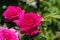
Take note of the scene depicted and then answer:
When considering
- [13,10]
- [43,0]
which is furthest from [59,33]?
[13,10]

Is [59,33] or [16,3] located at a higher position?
[16,3]

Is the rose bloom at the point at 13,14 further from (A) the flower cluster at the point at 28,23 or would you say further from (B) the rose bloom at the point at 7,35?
(B) the rose bloom at the point at 7,35

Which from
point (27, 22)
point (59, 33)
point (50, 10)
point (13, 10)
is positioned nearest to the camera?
point (27, 22)

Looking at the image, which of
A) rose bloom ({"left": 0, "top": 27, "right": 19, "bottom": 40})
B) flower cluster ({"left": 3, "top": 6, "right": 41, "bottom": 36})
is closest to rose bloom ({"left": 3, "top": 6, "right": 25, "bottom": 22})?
flower cluster ({"left": 3, "top": 6, "right": 41, "bottom": 36})

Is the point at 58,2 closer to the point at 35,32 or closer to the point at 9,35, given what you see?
the point at 35,32

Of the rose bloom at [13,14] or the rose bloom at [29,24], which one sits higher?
the rose bloom at [13,14]

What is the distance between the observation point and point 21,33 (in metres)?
1.53

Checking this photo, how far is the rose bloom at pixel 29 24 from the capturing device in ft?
4.89

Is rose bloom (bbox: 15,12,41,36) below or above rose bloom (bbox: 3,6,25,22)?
below

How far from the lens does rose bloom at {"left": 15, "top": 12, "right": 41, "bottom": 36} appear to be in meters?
1.49

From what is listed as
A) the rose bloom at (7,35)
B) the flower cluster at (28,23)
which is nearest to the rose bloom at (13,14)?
the flower cluster at (28,23)

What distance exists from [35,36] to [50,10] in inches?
30.9

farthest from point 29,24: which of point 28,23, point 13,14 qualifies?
point 13,14

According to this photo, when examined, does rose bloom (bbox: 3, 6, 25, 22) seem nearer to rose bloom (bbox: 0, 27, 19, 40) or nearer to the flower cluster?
the flower cluster
